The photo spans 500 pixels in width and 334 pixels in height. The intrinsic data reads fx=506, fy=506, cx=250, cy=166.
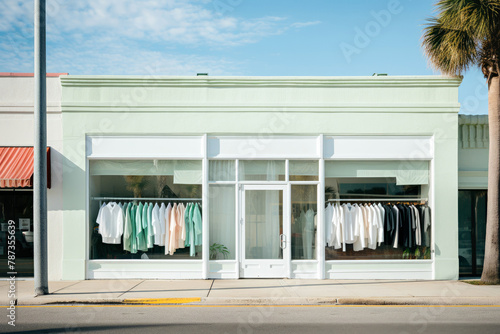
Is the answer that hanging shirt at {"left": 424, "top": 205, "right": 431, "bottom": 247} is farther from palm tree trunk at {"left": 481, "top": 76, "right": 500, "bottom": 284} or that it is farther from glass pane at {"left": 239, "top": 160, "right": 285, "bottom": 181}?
glass pane at {"left": 239, "top": 160, "right": 285, "bottom": 181}

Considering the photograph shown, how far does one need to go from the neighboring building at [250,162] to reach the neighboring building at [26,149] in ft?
0.17

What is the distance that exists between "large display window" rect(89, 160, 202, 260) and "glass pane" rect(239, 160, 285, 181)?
3.93ft

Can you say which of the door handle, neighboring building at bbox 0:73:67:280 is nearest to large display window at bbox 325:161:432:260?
the door handle

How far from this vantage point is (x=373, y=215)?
13.9 metres

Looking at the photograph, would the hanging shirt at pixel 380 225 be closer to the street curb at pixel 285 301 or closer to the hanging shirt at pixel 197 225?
the street curb at pixel 285 301

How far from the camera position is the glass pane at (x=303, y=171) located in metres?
13.8

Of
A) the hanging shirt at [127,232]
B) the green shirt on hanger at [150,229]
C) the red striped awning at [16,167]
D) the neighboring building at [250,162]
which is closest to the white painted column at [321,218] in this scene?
the neighboring building at [250,162]

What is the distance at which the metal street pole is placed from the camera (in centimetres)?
1117

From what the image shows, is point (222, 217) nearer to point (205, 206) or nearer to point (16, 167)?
point (205, 206)

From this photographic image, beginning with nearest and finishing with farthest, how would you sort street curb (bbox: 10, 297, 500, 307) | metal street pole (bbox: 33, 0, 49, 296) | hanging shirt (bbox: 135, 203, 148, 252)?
street curb (bbox: 10, 297, 500, 307)
metal street pole (bbox: 33, 0, 49, 296)
hanging shirt (bbox: 135, 203, 148, 252)

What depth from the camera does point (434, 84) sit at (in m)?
13.8

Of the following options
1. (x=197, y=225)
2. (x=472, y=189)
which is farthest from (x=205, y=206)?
(x=472, y=189)

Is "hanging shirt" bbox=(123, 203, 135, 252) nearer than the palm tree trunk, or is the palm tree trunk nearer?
the palm tree trunk

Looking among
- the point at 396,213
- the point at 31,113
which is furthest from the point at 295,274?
the point at 31,113
